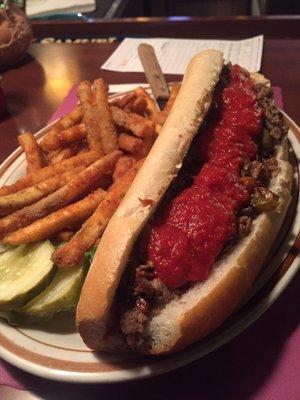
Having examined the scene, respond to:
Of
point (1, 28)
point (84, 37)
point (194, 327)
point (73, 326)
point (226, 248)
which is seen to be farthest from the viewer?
point (84, 37)

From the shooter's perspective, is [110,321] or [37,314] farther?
[37,314]

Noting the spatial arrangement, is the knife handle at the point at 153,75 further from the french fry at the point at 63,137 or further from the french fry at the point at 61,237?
the french fry at the point at 61,237

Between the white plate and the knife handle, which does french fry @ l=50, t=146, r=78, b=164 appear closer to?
the knife handle

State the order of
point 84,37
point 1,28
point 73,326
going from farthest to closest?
1. point 84,37
2. point 1,28
3. point 73,326

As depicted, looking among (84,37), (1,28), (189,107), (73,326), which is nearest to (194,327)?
(73,326)

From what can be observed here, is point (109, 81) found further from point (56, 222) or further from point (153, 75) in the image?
point (56, 222)

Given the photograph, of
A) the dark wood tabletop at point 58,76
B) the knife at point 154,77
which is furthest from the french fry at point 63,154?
the dark wood tabletop at point 58,76

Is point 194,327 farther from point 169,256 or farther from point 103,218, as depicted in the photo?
point 103,218
